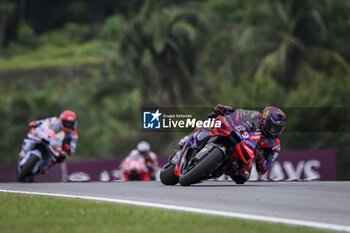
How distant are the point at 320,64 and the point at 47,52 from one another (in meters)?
46.0

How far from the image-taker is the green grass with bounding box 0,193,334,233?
970 cm

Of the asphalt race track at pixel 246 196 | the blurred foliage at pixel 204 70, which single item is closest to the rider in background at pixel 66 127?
the asphalt race track at pixel 246 196

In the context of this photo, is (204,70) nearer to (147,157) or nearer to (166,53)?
(166,53)

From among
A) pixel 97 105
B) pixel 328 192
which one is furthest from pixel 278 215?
pixel 97 105

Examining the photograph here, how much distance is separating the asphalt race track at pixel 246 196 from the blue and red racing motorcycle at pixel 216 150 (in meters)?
0.26

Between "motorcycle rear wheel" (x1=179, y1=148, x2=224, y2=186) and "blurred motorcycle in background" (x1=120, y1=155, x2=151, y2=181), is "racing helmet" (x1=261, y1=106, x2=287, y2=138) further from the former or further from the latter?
"blurred motorcycle in background" (x1=120, y1=155, x2=151, y2=181)

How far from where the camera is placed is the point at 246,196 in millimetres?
12648

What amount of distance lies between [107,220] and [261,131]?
477 cm

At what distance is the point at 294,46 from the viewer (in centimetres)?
4784

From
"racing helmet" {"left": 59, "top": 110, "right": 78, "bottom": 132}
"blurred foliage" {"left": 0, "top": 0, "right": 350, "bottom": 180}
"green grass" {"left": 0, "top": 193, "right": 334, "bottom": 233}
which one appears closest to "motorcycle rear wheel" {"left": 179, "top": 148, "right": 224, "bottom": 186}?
"green grass" {"left": 0, "top": 193, "right": 334, "bottom": 233}

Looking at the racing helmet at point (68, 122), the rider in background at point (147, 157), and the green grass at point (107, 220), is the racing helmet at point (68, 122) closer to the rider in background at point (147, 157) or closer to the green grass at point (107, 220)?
the rider in background at point (147, 157)

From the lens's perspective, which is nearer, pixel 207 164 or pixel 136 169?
pixel 207 164

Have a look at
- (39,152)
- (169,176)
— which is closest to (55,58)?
(39,152)

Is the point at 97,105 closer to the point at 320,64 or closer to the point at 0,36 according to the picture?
the point at 320,64
